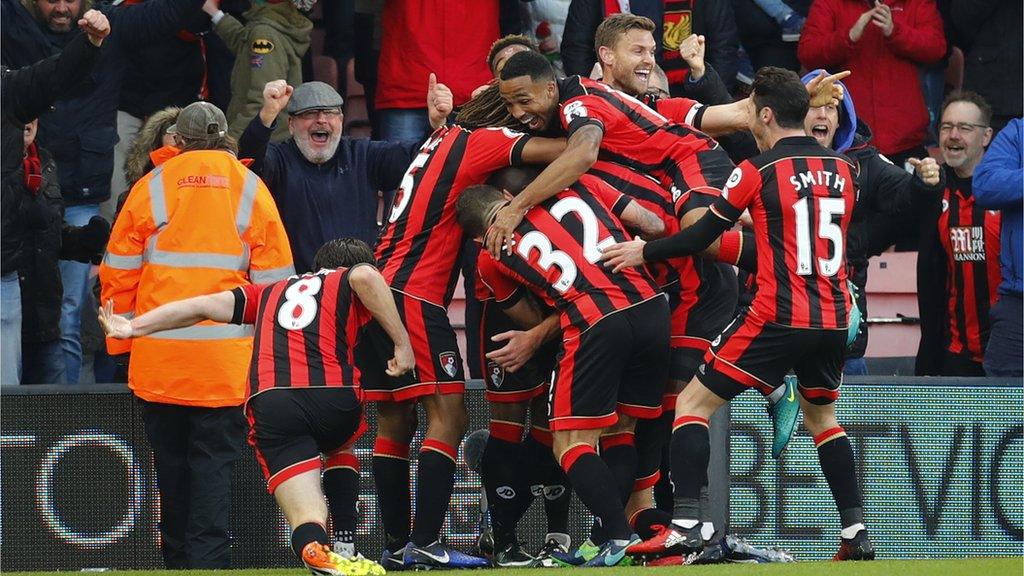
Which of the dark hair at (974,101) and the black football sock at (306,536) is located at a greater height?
the dark hair at (974,101)

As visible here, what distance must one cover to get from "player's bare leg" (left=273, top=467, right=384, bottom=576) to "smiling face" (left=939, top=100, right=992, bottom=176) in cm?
485

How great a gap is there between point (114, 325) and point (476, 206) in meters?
1.72

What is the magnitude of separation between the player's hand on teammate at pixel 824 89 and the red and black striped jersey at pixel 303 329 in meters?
2.38

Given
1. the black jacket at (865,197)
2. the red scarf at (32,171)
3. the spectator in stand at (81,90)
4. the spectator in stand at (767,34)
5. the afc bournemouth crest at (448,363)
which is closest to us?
the afc bournemouth crest at (448,363)

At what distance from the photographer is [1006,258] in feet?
32.0

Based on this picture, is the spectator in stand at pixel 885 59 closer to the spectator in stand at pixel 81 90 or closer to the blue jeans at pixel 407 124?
the blue jeans at pixel 407 124

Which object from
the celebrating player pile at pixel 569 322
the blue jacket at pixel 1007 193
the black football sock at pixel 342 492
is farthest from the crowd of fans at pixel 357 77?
the black football sock at pixel 342 492

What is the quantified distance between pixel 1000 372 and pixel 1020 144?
1.39 meters

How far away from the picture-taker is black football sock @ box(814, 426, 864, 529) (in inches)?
298

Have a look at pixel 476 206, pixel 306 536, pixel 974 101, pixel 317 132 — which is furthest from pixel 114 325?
pixel 974 101

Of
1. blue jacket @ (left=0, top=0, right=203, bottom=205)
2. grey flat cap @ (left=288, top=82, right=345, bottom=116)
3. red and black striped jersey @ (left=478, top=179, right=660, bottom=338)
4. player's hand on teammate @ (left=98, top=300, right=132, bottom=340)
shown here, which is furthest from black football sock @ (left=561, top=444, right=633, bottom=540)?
blue jacket @ (left=0, top=0, right=203, bottom=205)

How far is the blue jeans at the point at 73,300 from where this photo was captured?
9969 mm

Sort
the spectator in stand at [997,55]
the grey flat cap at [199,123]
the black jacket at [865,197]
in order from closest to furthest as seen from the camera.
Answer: the grey flat cap at [199,123] → the black jacket at [865,197] → the spectator in stand at [997,55]

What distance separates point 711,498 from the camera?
8.90m
